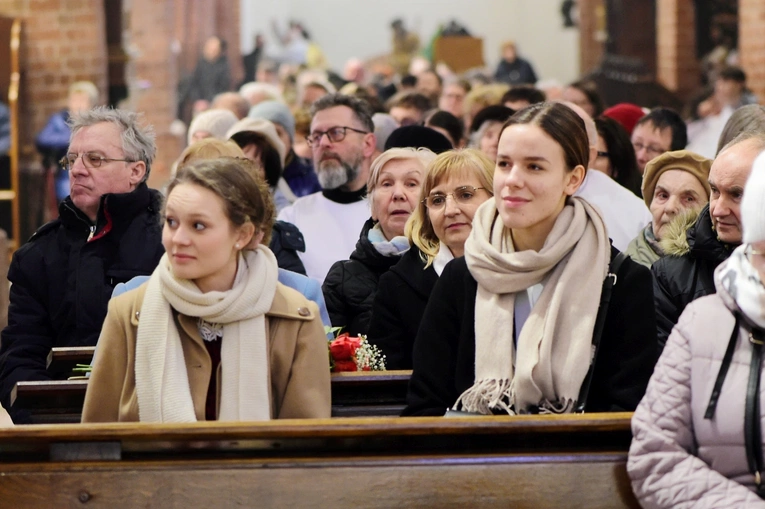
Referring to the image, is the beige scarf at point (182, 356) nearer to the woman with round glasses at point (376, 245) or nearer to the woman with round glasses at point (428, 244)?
the woman with round glasses at point (428, 244)

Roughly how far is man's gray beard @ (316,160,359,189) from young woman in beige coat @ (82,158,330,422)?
3225 millimetres

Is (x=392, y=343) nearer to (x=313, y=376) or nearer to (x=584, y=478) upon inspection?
(x=313, y=376)

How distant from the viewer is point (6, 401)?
4848mm

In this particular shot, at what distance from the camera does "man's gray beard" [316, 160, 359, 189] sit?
23.1 ft

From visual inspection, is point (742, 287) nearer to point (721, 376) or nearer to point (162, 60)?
point (721, 376)

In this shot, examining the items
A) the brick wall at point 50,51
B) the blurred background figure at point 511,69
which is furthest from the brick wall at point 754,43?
the blurred background figure at point 511,69

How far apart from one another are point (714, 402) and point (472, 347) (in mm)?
810

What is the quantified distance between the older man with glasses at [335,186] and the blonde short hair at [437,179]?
164 cm

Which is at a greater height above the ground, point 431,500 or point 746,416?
point 746,416

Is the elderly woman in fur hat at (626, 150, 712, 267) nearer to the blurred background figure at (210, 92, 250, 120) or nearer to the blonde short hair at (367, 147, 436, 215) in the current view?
the blonde short hair at (367, 147, 436, 215)

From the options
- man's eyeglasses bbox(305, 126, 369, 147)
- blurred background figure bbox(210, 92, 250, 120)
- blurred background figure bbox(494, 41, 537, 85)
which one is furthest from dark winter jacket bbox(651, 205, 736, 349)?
blurred background figure bbox(494, 41, 537, 85)

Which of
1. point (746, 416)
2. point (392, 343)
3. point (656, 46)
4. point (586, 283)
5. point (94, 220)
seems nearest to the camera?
point (746, 416)

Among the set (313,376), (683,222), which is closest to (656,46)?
(683,222)

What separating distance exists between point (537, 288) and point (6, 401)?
213 cm
